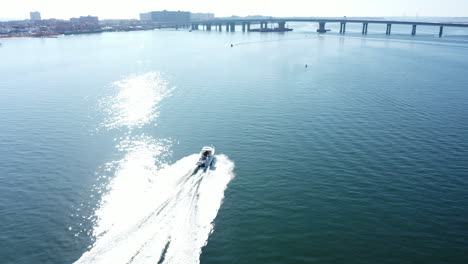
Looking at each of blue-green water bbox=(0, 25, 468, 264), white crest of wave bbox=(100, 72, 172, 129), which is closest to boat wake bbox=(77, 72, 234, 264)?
blue-green water bbox=(0, 25, 468, 264)

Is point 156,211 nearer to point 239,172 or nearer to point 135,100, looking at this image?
point 239,172

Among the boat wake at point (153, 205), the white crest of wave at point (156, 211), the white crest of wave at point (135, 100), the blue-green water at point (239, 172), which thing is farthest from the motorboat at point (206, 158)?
the white crest of wave at point (135, 100)

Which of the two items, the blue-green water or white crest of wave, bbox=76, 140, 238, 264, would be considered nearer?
white crest of wave, bbox=76, 140, 238, 264

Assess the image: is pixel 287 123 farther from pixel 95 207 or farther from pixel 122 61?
pixel 122 61

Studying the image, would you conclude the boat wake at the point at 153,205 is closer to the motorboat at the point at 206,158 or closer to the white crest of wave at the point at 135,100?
the motorboat at the point at 206,158

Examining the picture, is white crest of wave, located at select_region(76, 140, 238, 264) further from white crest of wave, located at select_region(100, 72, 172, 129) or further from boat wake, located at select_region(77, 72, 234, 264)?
white crest of wave, located at select_region(100, 72, 172, 129)
